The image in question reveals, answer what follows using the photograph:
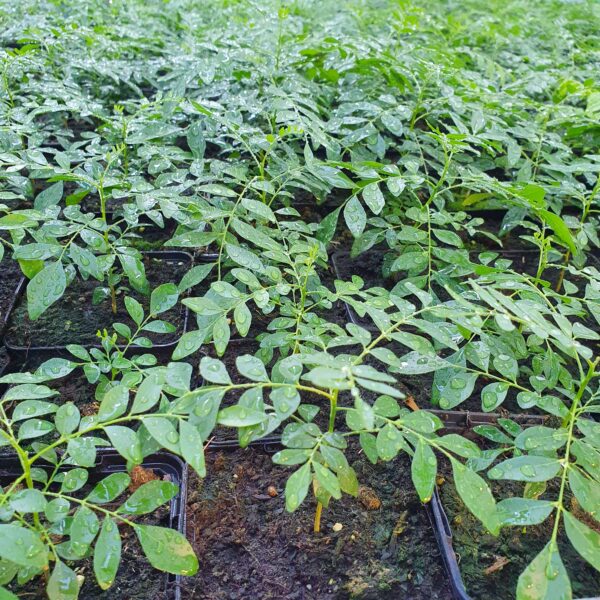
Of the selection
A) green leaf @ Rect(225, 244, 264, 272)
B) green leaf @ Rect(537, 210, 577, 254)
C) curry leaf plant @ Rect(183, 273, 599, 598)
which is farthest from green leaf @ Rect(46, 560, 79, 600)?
green leaf @ Rect(537, 210, 577, 254)

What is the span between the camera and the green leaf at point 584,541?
942 millimetres

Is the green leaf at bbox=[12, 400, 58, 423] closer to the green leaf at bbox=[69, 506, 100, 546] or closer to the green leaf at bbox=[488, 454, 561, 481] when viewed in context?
the green leaf at bbox=[69, 506, 100, 546]

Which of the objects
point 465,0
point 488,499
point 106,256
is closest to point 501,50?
point 465,0

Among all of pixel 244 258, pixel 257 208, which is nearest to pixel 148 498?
pixel 244 258

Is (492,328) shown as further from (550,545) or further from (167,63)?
(167,63)

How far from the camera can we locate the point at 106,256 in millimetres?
1493

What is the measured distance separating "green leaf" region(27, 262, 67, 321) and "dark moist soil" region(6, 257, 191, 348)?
0.31 metres

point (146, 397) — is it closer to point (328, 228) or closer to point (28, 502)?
point (28, 502)

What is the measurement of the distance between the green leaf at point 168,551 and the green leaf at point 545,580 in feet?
1.78

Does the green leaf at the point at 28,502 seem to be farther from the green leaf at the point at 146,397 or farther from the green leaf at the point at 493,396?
the green leaf at the point at 493,396

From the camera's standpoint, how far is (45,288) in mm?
1363

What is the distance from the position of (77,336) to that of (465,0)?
357cm

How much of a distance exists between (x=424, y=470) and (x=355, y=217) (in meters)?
0.79

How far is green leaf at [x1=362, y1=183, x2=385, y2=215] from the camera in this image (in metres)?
1.50
